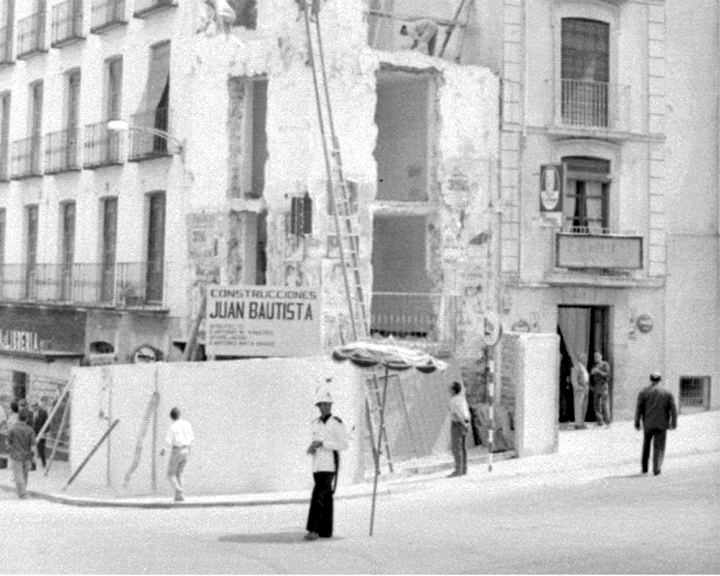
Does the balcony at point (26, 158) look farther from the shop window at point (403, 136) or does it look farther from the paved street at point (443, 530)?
the paved street at point (443, 530)

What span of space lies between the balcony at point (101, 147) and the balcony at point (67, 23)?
273cm

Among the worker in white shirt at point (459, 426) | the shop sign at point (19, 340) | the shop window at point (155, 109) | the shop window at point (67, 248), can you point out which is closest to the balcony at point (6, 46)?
the shop window at point (67, 248)

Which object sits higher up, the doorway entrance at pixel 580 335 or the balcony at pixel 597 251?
the balcony at pixel 597 251

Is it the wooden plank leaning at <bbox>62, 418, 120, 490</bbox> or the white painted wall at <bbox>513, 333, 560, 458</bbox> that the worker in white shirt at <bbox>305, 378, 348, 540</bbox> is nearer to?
the wooden plank leaning at <bbox>62, 418, 120, 490</bbox>

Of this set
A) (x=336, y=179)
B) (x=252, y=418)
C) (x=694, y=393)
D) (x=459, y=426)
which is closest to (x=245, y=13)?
(x=336, y=179)

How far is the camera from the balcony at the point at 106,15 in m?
33.9

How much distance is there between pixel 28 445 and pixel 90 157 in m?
13.0

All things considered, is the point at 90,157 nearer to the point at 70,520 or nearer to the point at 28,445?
the point at 28,445

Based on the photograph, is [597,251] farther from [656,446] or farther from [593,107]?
[656,446]

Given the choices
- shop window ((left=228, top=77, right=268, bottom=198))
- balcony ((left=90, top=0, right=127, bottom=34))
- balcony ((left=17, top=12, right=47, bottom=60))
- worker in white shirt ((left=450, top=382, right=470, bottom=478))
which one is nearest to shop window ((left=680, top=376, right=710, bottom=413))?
worker in white shirt ((left=450, top=382, right=470, bottom=478))

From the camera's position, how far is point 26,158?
3925cm

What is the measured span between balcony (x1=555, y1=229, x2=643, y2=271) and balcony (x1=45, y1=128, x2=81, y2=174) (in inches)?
523

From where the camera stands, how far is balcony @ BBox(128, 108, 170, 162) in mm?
31703

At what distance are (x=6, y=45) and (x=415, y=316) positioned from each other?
1809cm
